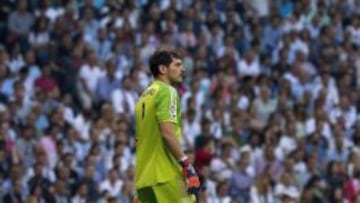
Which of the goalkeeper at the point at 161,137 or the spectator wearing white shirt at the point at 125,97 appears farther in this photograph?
→ the spectator wearing white shirt at the point at 125,97

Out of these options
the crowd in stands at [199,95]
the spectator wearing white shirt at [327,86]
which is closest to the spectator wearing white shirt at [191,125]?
the crowd in stands at [199,95]

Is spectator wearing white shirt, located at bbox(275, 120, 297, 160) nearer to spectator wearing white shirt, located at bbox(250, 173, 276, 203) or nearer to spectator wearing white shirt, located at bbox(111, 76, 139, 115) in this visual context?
spectator wearing white shirt, located at bbox(250, 173, 276, 203)

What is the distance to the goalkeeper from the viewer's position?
39.4 ft

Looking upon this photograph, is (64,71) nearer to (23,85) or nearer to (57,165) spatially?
(23,85)

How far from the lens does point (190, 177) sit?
11844 millimetres

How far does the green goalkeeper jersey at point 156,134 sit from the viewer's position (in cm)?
1202

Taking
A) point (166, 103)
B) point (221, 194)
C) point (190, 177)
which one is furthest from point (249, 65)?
point (190, 177)

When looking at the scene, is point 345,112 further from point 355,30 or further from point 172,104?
point 172,104

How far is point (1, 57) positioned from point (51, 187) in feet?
12.1

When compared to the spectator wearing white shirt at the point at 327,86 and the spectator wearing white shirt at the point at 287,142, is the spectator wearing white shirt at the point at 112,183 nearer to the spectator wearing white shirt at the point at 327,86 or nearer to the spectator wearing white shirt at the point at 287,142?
the spectator wearing white shirt at the point at 287,142

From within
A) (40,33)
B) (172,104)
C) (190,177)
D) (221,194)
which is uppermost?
(40,33)

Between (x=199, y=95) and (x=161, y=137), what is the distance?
36.0 ft

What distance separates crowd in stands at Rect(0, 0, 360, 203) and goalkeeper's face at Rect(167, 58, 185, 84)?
6.17 m

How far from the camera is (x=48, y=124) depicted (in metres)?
21.0
